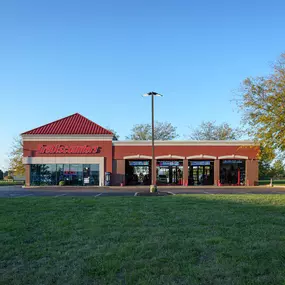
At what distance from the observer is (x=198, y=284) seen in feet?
13.9

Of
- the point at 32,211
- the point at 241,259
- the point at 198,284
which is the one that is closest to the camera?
the point at 198,284

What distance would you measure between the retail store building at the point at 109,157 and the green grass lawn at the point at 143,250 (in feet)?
96.8

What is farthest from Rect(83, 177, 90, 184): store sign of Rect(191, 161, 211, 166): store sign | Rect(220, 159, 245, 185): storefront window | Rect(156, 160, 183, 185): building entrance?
Rect(220, 159, 245, 185): storefront window

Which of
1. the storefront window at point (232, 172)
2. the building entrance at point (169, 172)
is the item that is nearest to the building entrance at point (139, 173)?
the building entrance at point (169, 172)

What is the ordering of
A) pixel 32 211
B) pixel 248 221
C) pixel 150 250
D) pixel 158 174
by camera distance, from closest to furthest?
1. pixel 150 250
2. pixel 248 221
3. pixel 32 211
4. pixel 158 174

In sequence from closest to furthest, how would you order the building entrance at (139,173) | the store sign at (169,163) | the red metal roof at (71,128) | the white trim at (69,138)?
the white trim at (69,138), the red metal roof at (71,128), the store sign at (169,163), the building entrance at (139,173)

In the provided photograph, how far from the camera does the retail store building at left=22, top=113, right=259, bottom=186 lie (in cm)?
3878

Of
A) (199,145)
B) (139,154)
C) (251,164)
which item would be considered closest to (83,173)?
(139,154)

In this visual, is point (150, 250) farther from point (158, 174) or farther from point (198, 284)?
point (158, 174)

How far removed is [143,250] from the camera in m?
5.73

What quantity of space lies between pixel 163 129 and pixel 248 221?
64.8 meters

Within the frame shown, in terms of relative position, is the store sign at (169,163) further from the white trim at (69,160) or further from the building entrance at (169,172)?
the white trim at (69,160)

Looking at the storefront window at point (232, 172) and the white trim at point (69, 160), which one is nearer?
the white trim at point (69, 160)

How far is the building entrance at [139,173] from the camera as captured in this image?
40.4m
